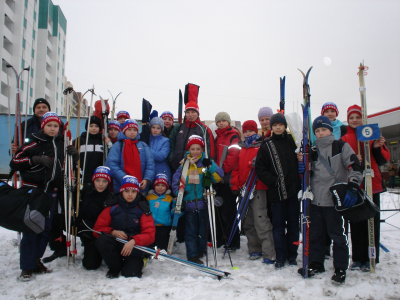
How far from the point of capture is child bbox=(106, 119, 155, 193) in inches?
152

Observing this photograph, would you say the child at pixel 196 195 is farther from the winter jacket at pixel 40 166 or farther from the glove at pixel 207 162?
the winter jacket at pixel 40 166

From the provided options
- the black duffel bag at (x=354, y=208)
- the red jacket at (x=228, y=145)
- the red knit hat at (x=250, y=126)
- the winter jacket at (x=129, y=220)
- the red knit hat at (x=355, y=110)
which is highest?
the red knit hat at (x=355, y=110)

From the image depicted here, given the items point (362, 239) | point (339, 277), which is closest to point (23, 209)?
point (339, 277)

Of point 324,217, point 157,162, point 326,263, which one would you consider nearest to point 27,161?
point 157,162

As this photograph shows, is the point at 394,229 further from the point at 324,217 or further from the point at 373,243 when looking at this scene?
the point at 324,217

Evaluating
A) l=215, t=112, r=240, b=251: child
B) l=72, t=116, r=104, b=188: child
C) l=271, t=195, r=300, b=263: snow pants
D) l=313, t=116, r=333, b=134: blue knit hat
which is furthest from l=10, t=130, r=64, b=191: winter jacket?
l=313, t=116, r=333, b=134: blue knit hat

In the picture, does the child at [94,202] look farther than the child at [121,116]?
No

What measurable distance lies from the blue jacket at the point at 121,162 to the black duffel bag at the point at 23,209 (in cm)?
102

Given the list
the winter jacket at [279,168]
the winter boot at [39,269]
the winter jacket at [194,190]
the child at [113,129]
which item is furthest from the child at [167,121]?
the winter boot at [39,269]

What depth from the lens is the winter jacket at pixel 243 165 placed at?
391 cm

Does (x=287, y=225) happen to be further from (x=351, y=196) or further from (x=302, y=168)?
(x=351, y=196)

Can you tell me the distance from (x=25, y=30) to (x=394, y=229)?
36.9m

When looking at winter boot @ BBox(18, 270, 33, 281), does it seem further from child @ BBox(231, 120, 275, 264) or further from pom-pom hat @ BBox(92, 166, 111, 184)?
child @ BBox(231, 120, 275, 264)

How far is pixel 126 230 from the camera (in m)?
3.28
